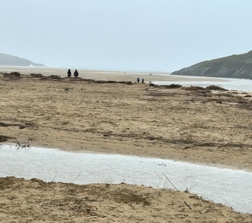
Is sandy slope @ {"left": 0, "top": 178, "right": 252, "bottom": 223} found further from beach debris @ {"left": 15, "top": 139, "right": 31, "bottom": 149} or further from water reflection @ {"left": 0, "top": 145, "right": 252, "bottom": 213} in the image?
beach debris @ {"left": 15, "top": 139, "right": 31, "bottom": 149}

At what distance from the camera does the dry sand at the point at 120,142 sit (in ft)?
18.0

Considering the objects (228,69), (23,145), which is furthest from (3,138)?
(228,69)

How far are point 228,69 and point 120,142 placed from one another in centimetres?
14413

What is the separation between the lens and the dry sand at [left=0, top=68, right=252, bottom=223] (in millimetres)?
5500

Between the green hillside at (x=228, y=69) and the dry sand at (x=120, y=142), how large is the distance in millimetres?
118283

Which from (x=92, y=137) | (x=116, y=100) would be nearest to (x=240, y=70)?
(x=116, y=100)

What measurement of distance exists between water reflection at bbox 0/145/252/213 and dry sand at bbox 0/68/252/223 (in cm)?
68

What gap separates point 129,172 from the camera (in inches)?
335

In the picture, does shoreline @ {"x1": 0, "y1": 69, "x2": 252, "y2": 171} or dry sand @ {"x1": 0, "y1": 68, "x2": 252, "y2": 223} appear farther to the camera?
shoreline @ {"x1": 0, "y1": 69, "x2": 252, "y2": 171}

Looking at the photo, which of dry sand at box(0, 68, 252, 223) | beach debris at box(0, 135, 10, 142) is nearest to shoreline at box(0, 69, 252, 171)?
dry sand at box(0, 68, 252, 223)

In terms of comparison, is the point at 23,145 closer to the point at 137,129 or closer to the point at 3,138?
the point at 3,138

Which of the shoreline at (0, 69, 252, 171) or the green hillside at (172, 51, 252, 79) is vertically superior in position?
the green hillside at (172, 51, 252, 79)

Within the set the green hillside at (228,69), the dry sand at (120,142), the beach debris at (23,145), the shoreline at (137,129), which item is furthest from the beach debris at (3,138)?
the green hillside at (228,69)

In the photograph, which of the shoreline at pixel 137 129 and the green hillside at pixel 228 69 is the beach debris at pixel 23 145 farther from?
the green hillside at pixel 228 69
